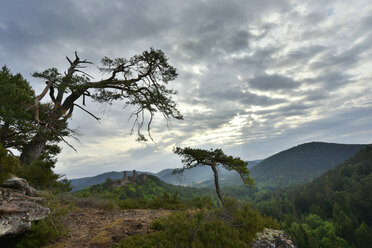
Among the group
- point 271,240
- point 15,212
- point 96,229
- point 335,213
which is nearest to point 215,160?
point 271,240

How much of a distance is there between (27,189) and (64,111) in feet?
17.8

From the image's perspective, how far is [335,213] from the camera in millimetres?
76000

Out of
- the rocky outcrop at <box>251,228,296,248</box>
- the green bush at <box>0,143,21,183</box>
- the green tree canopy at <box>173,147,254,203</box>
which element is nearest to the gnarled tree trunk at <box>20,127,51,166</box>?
the green bush at <box>0,143,21,183</box>

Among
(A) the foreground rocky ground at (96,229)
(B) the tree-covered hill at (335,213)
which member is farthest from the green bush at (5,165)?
(B) the tree-covered hill at (335,213)

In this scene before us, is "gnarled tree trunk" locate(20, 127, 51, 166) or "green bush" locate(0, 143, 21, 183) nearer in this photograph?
"green bush" locate(0, 143, 21, 183)

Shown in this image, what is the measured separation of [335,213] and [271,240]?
101 m

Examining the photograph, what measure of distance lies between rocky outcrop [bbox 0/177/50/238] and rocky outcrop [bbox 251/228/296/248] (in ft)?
20.5

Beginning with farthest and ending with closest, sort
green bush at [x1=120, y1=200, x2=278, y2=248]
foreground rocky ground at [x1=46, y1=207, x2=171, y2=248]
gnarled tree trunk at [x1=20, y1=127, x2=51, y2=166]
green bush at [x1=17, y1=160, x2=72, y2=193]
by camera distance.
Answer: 1. gnarled tree trunk at [x1=20, y1=127, x2=51, y2=166]
2. green bush at [x1=17, y1=160, x2=72, y2=193]
3. foreground rocky ground at [x1=46, y1=207, x2=171, y2=248]
4. green bush at [x1=120, y1=200, x2=278, y2=248]

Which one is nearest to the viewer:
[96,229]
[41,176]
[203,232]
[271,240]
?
[203,232]

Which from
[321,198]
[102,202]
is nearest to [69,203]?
[102,202]

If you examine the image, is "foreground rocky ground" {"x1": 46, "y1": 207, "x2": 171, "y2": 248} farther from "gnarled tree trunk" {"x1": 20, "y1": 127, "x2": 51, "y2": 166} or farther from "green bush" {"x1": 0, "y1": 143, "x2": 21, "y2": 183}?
"gnarled tree trunk" {"x1": 20, "y1": 127, "x2": 51, "y2": 166}

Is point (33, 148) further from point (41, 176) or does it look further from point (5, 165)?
point (5, 165)

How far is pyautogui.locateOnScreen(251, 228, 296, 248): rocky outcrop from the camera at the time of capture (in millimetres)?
5423

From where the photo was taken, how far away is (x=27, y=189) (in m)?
6.06
